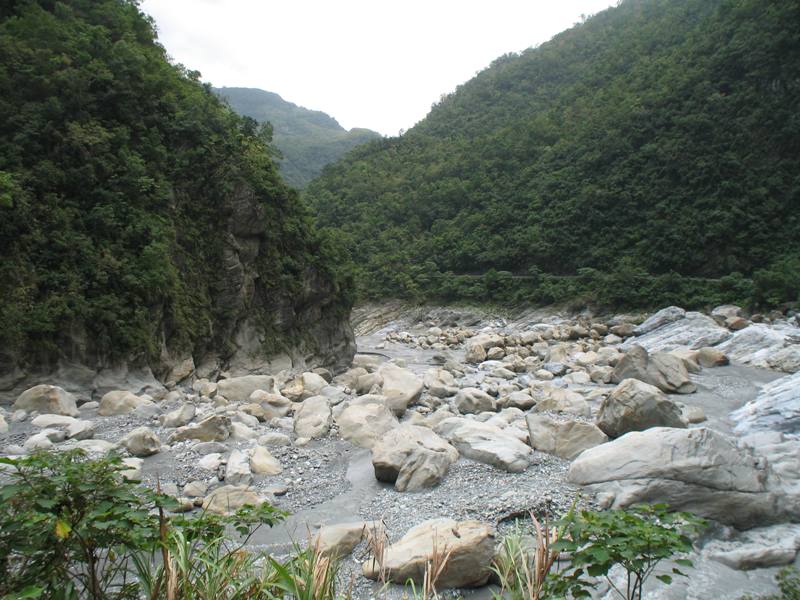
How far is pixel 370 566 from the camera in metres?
4.06

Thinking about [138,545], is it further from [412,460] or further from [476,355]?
[476,355]

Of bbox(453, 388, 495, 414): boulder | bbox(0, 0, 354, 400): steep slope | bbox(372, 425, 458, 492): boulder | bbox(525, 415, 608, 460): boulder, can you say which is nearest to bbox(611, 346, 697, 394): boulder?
bbox(453, 388, 495, 414): boulder

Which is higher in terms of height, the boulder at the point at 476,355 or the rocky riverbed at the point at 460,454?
the rocky riverbed at the point at 460,454

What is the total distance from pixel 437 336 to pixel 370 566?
29099 mm

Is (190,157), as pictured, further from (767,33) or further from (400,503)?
(767,33)

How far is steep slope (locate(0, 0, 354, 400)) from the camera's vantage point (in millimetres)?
11398

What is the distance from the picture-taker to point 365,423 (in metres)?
8.54

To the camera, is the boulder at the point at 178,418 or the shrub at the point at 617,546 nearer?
the shrub at the point at 617,546

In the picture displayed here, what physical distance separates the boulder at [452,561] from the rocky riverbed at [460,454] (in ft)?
0.05

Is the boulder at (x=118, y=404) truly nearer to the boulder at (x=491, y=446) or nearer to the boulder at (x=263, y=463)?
the boulder at (x=263, y=463)

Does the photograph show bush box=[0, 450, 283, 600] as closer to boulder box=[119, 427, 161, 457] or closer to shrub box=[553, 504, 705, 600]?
shrub box=[553, 504, 705, 600]

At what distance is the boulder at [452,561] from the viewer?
156 inches

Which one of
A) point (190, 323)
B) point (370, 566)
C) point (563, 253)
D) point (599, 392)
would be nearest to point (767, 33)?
point (563, 253)

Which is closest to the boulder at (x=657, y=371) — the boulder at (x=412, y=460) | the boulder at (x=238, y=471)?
the boulder at (x=412, y=460)
